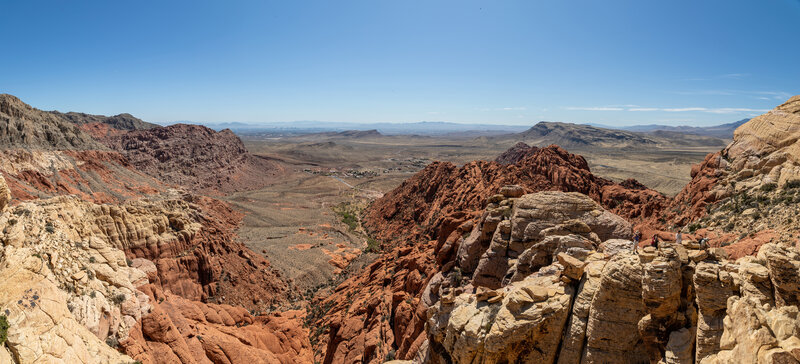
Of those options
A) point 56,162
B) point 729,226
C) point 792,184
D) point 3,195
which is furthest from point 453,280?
point 56,162

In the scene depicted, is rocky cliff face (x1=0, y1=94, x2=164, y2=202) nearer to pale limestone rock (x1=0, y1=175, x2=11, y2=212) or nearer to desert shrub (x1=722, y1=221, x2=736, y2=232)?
pale limestone rock (x1=0, y1=175, x2=11, y2=212)

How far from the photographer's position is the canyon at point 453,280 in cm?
1120

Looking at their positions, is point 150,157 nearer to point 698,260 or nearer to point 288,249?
point 288,249

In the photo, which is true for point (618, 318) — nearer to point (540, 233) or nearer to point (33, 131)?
point (540, 233)

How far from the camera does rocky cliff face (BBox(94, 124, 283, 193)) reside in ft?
341

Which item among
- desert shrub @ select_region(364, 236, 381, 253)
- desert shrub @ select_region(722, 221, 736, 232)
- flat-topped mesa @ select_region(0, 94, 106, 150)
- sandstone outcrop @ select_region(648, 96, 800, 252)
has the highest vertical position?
flat-topped mesa @ select_region(0, 94, 106, 150)

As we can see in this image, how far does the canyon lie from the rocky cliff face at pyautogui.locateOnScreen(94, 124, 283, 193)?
48.7m

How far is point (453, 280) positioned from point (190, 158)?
11803 centimetres

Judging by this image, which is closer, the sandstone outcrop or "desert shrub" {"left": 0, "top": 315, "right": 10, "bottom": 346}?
"desert shrub" {"left": 0, "top": 315, "right": 10, "bottom": 346}

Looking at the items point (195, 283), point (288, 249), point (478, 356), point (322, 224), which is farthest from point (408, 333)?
point (322, 224)

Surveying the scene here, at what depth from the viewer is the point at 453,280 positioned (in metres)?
22.6

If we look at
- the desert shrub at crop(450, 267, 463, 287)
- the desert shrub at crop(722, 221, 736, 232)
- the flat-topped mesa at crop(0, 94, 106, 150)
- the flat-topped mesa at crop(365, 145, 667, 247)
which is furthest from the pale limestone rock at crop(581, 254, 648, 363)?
the flat-topped mesa at crop(0, 94, 106, 150)

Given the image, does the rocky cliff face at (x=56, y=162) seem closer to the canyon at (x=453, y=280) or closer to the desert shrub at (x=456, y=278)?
the canyon at (x=453, y=280)

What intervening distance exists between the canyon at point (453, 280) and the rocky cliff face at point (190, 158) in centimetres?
4874
